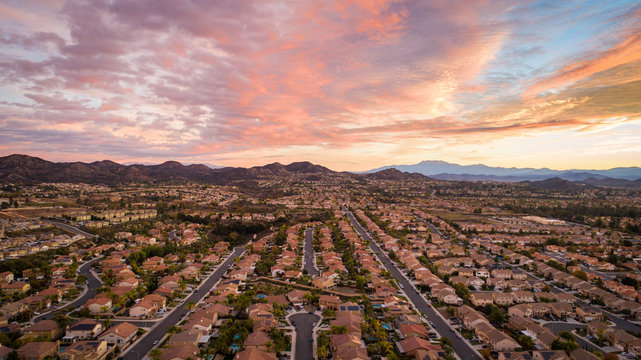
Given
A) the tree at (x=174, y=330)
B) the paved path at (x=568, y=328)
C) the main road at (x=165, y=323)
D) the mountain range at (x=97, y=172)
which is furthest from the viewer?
the mountain range at (x=97, y=172)

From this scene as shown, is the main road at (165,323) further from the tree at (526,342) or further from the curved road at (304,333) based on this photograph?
the tree at (526,342)

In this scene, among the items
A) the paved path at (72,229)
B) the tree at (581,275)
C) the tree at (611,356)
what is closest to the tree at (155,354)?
the tree at (611,356)

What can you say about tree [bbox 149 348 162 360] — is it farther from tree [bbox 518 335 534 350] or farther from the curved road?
tree [bbox 518 335 534 350]

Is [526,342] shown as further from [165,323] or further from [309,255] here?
[309,255]

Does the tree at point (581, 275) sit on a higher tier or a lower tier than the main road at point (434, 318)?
higher

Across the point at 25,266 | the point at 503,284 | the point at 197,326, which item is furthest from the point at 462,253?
the point at 25,266

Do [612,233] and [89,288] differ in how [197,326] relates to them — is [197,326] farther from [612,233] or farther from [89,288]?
[612,233]
